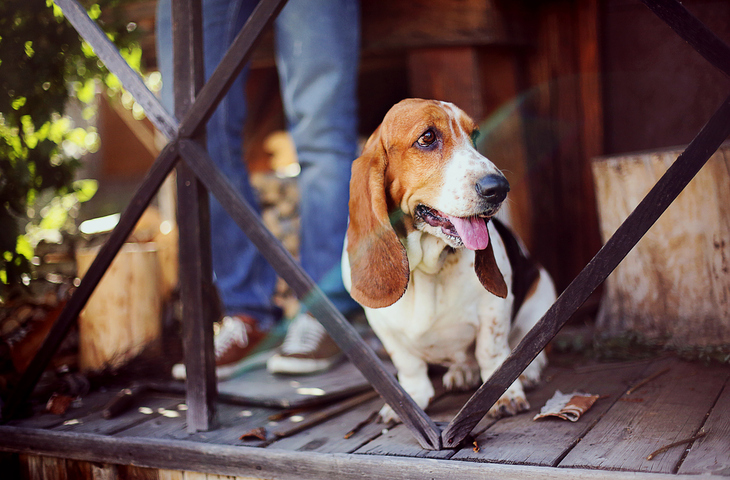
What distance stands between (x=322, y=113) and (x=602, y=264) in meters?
1.46

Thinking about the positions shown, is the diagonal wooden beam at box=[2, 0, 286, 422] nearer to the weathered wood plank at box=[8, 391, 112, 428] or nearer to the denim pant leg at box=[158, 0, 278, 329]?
the weathered wood plank at box=[8, 391, 112, 428]

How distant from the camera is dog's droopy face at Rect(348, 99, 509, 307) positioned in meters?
1.58

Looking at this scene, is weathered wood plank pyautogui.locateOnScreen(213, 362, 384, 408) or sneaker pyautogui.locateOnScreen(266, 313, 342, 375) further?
sneaker pyautogui.locateOnScreen(266, 313, 342, 375)

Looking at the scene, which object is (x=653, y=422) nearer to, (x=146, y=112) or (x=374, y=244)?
(x=374, y=244)

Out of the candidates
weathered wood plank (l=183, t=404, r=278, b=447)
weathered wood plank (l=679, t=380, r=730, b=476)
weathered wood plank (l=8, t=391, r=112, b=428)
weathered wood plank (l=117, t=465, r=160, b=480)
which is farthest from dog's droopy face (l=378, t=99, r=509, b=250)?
weathered wood plank (l=8, t=391, r=112, b=428)

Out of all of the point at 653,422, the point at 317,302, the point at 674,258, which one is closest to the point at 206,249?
the point at 317,302

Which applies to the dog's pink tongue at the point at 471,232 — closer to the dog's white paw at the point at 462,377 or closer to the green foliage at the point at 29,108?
the dog's white paw at the point at 462,377

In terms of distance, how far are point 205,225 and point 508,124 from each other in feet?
6.17

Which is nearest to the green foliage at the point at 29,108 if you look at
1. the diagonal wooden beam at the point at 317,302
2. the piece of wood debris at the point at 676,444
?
the diagonal wooden beam at the point at 317,302

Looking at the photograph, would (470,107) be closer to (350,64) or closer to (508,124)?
A: (508,124)

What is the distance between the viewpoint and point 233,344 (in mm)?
2635

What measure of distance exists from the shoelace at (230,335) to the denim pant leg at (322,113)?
404 mm

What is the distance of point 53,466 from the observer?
2016 millimetres

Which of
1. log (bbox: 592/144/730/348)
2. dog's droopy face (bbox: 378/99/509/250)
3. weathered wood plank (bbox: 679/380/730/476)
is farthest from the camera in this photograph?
log (bbox: 592/144/730/348)
